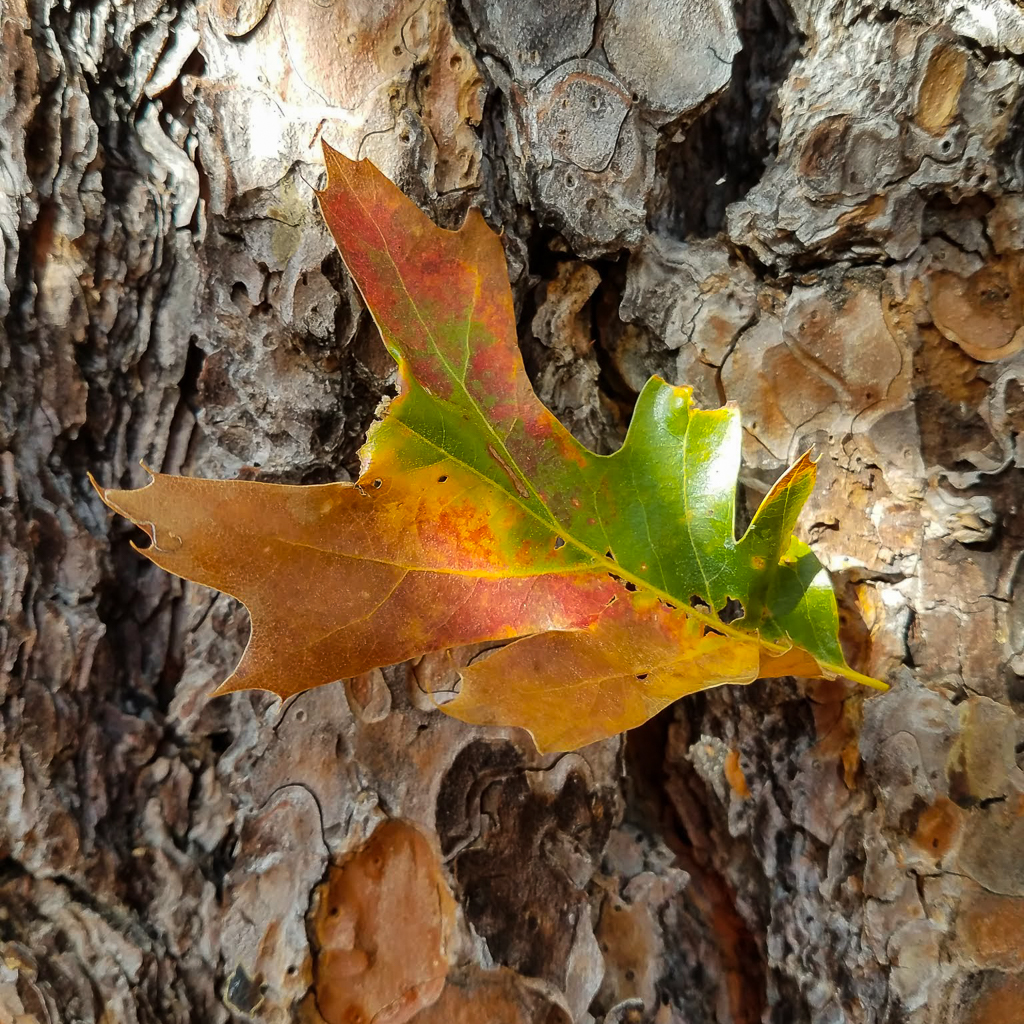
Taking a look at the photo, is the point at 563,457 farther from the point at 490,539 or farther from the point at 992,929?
the point at 992,929

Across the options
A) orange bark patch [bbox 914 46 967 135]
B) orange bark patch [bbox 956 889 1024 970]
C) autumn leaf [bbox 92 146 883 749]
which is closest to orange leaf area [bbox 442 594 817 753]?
autumn leaf [bbox 92 146 883 749]

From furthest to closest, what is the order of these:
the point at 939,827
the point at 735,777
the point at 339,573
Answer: the point at 735,777 → the point at 939,827 → the point at 339,573

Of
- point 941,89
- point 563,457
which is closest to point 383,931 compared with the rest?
point 563,457

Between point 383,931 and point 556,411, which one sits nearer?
point 383,931

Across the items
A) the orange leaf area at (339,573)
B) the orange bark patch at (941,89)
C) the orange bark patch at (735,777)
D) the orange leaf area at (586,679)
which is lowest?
the orange bark patch at (735,777)

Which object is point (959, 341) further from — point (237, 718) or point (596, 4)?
point (237, 718)

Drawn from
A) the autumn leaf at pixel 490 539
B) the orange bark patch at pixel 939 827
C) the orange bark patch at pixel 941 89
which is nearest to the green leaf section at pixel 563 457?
the autumn leaf at pixel 490 539

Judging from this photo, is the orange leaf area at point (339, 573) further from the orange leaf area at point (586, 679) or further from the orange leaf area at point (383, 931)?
the orange leaf area at point (383, 931)

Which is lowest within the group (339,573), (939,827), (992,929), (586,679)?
(992,929)

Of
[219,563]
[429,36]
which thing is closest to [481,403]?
[219,563]
